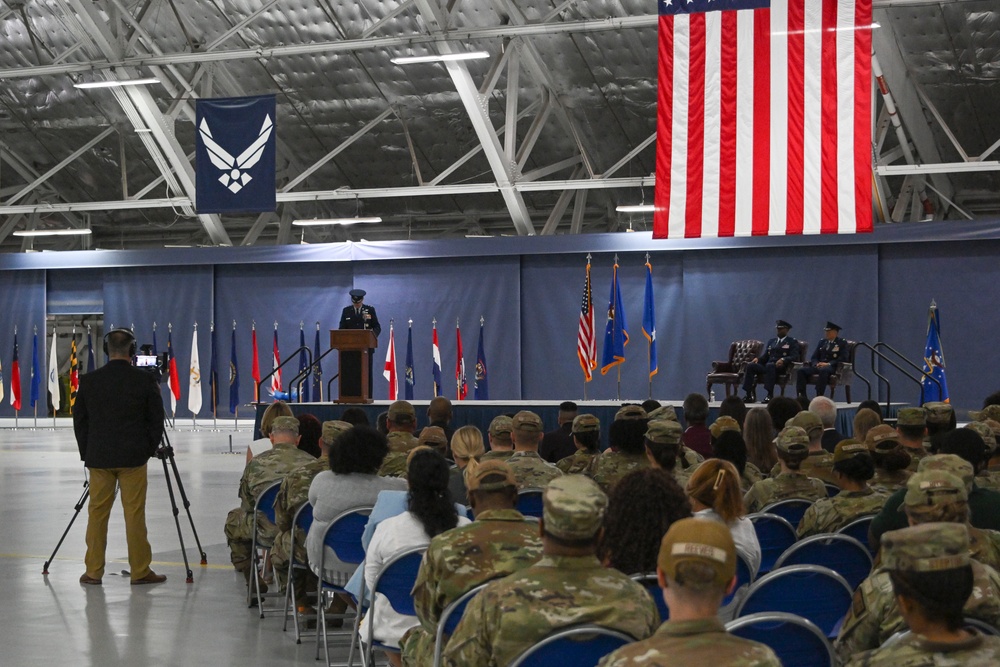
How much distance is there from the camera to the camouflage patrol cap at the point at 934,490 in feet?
9.49

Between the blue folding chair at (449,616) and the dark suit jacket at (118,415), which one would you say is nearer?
the blue folding chair at (449,616)

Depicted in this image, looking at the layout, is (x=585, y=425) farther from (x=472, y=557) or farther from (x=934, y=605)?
(x=934, y=605)

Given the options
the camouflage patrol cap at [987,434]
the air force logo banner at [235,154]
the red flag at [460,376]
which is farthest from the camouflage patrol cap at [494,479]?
the red flag at [460,376]

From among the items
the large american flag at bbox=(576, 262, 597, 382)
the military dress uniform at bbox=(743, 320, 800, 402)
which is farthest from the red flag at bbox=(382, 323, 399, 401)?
the military dress uniform at bbox=(743, 320, 800, 402)

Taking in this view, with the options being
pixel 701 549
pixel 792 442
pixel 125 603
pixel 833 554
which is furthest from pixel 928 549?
pixel 125 603

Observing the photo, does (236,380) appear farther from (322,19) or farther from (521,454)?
(521,454)

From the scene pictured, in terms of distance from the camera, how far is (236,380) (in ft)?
71.2

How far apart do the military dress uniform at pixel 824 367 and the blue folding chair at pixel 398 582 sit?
1100 cm

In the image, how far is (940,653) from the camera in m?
1.99

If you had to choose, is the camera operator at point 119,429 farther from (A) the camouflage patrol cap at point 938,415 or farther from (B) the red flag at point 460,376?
(B) the red flag at point 460,376

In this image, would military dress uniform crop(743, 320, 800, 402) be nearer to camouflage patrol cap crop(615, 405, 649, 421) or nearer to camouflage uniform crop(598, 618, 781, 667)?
camouflage patrol cap crop(615, 405, 649, 421)

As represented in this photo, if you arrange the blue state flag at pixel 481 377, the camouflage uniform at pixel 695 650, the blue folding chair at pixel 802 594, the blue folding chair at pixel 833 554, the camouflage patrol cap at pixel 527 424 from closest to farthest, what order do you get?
the camouflage uniform at pixel 695 650, the blue folding chair at pixel 802 594, the blue folding chair at pixel 833 554, the camouflage patrol cap at pixel 527 424, the blue state flag at pixel 481 377

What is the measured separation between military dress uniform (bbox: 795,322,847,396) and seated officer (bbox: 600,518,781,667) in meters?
12.7

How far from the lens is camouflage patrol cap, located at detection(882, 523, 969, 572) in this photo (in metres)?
2.02
